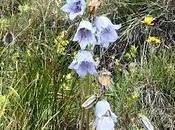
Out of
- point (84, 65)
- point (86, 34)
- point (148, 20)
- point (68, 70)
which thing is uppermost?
point (86, 34)

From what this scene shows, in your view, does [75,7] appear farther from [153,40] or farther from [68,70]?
[153,40]

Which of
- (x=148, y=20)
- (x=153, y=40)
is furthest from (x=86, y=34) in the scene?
(x=148, y=20)

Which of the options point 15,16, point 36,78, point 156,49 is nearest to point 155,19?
point 156,49

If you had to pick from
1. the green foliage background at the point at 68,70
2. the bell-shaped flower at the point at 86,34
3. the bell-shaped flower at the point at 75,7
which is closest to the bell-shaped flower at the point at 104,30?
the bell-shaped flower at the point at 86,34

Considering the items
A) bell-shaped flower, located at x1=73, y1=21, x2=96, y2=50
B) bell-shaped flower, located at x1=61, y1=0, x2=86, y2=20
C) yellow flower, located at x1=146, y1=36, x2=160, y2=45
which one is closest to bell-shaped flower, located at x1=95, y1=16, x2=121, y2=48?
bell-shaped flower, located at x1=73, y1=21, x2=96, y2=50

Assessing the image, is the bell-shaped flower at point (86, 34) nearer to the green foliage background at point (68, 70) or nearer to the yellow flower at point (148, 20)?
the green foliage background at point (68, 70)
